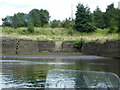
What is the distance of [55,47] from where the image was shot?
6138cm

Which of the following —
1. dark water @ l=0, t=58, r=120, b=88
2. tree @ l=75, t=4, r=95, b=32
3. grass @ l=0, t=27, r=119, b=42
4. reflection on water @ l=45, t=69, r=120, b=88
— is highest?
tree @ l=75, t=4, r=95, b=32

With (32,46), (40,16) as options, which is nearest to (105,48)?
(32,46)

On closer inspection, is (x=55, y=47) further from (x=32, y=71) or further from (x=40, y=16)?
(x=40, y=16)

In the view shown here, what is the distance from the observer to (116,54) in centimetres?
3569

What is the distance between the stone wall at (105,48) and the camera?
35.8 m

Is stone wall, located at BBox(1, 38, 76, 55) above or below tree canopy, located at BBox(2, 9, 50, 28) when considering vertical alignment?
below

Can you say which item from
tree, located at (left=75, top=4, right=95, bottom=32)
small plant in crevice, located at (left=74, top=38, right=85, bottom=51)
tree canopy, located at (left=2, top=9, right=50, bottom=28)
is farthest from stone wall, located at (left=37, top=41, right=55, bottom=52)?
tree canopy, located at (left=2, top=9, right=50, bottom=28)

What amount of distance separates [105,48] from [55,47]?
74.2 ft

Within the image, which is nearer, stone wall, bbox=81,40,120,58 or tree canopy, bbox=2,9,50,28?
stone wall, bbox=81,40,120,58

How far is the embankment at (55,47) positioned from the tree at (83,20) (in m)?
12.7

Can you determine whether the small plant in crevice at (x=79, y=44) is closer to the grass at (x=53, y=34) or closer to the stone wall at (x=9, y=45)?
the grass at (x=53, y=34)

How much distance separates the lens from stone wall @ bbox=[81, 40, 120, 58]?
35.8 metres

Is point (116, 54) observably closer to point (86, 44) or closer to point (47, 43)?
point (86, 44)

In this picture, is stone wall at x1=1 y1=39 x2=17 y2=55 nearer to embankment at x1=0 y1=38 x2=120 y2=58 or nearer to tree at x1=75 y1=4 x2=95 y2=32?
embankment at x1=0 y1=38 x2=120 y2=58
